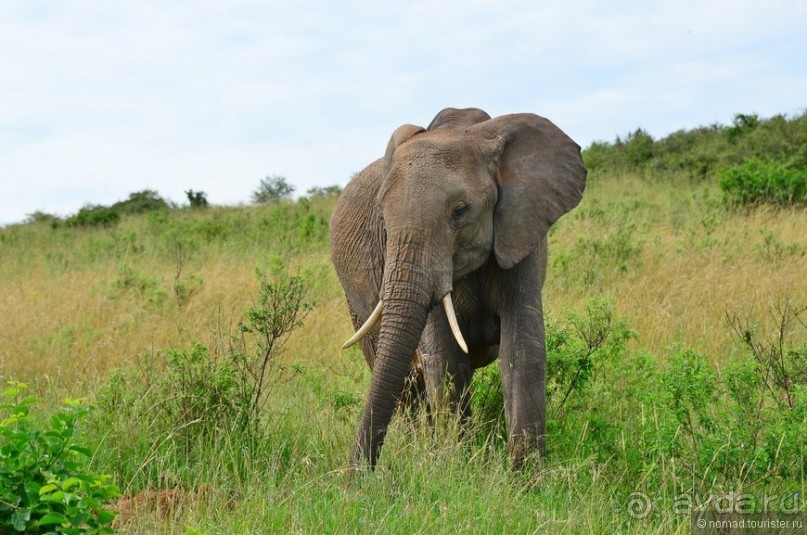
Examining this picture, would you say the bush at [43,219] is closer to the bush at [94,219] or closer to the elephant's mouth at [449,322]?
the bush at [94,219]

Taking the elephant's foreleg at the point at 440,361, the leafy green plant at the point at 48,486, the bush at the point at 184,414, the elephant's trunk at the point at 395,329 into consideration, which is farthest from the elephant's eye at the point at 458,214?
Result: the leafy green plant at the point at 48,486

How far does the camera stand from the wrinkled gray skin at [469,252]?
5.02 m

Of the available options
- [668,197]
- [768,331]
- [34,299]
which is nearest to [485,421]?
[768,331]

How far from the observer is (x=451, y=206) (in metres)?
5.15

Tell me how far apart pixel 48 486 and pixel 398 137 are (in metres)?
2.53

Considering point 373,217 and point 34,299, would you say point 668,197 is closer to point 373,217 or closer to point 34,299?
point 34,299

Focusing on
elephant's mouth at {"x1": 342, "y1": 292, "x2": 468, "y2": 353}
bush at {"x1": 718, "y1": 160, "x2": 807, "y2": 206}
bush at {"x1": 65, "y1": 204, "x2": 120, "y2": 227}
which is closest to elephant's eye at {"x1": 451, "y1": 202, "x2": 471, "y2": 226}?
elephant's mouth at {"x1": 342, "y1": 292, "x2": 468, "y2": 353}

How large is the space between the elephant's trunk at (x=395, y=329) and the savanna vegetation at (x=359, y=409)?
0.70 ft

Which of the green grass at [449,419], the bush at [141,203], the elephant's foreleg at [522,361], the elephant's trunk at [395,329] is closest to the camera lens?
the green grass at [449,419]

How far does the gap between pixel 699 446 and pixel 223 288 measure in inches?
280

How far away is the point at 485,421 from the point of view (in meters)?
6.46

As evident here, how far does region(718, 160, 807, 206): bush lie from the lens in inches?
634

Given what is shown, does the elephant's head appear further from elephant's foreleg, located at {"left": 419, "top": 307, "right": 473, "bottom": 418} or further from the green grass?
the green grass

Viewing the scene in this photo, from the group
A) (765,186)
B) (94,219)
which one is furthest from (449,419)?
(94,219)
